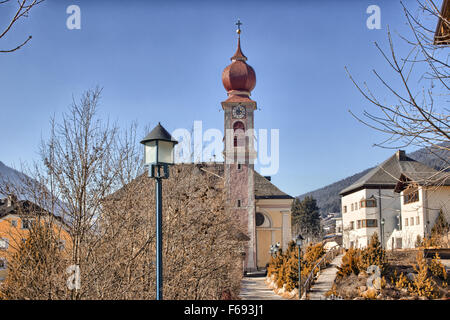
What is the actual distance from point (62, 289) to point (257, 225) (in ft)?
134

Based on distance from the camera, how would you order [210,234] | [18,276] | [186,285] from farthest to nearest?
[210,234] < [186,285] < [18,276]

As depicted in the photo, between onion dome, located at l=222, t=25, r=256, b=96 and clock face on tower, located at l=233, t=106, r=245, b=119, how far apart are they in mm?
1484

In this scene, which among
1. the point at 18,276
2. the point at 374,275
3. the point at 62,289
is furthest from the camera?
the point at 374,275

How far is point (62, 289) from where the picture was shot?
27.0 feet

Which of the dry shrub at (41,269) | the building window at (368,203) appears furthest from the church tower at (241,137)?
the dry shrub at (41,269)

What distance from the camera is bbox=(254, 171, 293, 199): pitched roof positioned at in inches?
1934

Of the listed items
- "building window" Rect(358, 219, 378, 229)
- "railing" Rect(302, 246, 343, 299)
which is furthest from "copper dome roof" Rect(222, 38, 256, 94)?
"railing" Rect(302, 246, 343, 299)

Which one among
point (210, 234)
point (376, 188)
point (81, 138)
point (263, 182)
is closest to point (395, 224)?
point (376, 188)

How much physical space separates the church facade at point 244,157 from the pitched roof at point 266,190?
1495mm

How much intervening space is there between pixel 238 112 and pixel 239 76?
127 inches

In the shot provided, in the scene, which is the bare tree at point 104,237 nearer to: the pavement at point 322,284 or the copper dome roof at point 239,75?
the pavement at point 322,284

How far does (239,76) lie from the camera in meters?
45.5

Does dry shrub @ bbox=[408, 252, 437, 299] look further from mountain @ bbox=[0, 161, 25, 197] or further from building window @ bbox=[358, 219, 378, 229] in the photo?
building window @ bbox=[358, 219, 378, 229]
